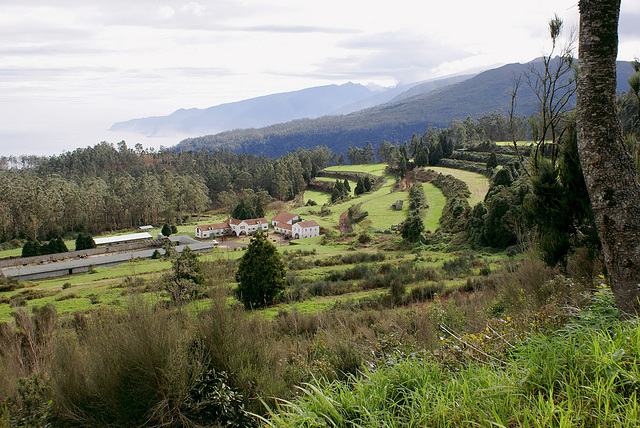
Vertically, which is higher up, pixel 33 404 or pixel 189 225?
pixel 33 404

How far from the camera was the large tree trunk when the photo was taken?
11.8ft

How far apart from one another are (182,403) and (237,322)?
45.2 inches

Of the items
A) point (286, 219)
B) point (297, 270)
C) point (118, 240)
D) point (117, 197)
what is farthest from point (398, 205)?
point (117, 197)

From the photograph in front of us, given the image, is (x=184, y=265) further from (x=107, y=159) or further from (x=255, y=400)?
(x=107, y=159)

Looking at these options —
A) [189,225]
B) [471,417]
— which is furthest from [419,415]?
[189,225]

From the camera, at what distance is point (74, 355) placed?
4.60 m

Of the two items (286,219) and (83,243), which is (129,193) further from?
(286,219)

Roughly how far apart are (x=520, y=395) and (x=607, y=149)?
2.69 m

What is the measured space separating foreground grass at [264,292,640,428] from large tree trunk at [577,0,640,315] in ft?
3.28

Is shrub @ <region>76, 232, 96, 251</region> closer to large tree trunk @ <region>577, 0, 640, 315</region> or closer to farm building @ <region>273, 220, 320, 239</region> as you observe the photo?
farm building @ <region>273, 220, 320, 239</region>

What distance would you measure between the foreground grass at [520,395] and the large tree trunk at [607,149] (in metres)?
1.00

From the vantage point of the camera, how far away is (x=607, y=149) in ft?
12.1

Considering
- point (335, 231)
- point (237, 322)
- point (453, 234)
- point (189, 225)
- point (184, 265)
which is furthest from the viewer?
point (189, 225)

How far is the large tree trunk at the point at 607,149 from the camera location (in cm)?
358
